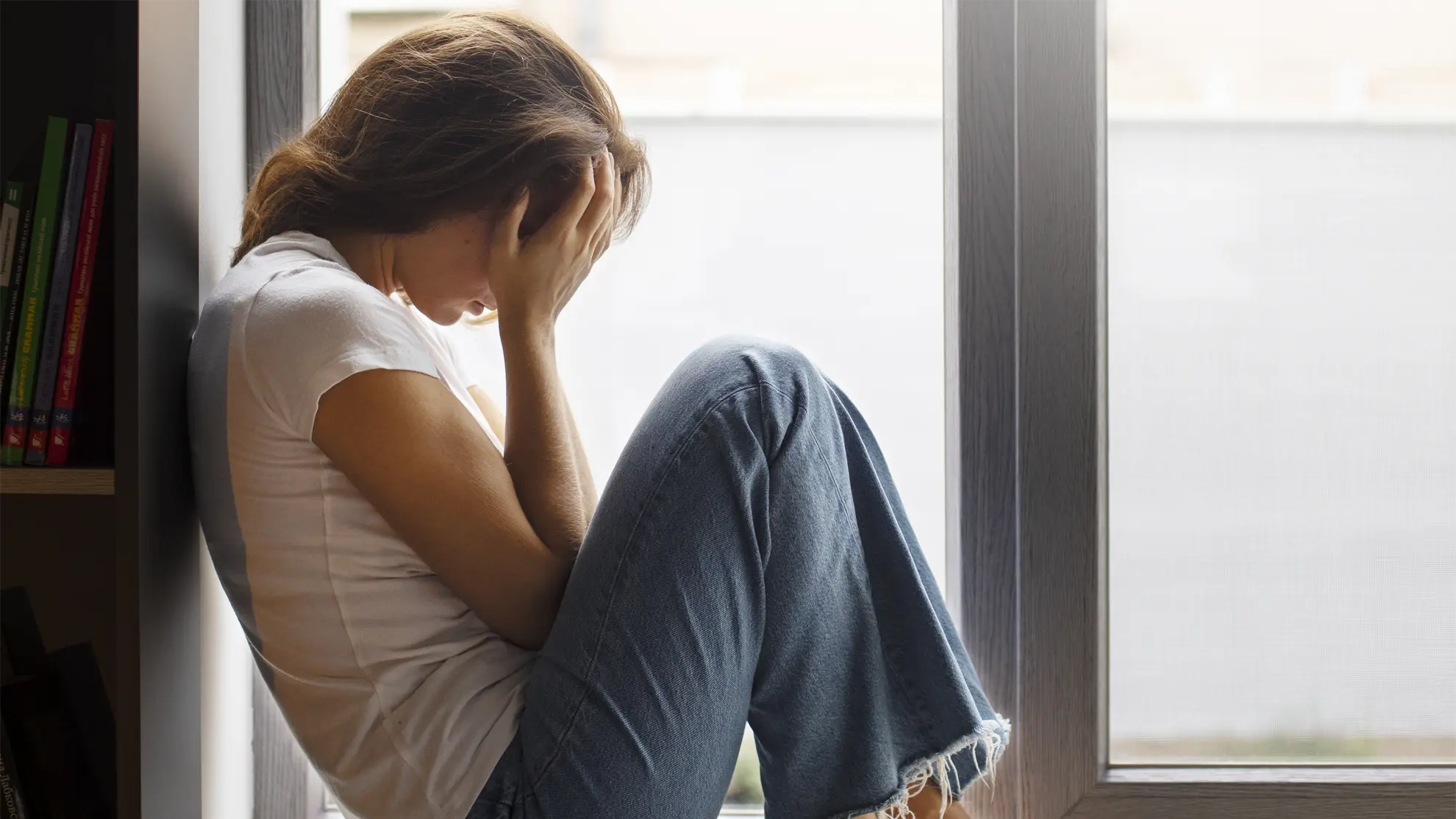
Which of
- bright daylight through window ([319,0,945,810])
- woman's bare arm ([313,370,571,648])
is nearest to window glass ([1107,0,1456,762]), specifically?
bright daylight through window ([319,0,945,810])

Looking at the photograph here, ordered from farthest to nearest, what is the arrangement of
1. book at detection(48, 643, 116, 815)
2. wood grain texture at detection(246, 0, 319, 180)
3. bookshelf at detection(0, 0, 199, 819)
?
wood grain texture at detection(246, 0, 319, 180)
book at detection(48, 643, 116, 815)
bookshelf at detection(0, 0, 199, 819)

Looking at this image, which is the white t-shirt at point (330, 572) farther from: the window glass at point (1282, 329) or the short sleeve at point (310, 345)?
the window glass at point (1282, 329)

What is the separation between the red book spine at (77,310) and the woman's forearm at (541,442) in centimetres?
33

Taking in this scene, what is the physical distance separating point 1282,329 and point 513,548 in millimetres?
894

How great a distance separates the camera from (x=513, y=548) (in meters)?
0.80

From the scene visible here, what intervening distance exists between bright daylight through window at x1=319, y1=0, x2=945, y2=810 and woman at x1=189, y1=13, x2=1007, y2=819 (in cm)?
29

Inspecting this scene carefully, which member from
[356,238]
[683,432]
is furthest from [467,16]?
[683,432]

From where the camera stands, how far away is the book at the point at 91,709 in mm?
854

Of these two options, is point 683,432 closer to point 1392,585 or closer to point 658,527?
point 658,527

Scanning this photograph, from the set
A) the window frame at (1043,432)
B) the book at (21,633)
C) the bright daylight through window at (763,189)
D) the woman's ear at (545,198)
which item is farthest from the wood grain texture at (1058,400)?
the book at (21,633)

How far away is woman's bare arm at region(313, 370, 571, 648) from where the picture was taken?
756 millimetres

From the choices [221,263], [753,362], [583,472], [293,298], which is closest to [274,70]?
[221,263]

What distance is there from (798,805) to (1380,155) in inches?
38.2

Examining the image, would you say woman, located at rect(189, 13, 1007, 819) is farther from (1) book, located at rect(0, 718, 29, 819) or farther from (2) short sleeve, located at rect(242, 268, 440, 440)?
(1) book, located at rect(0, 718, 29, 819)
